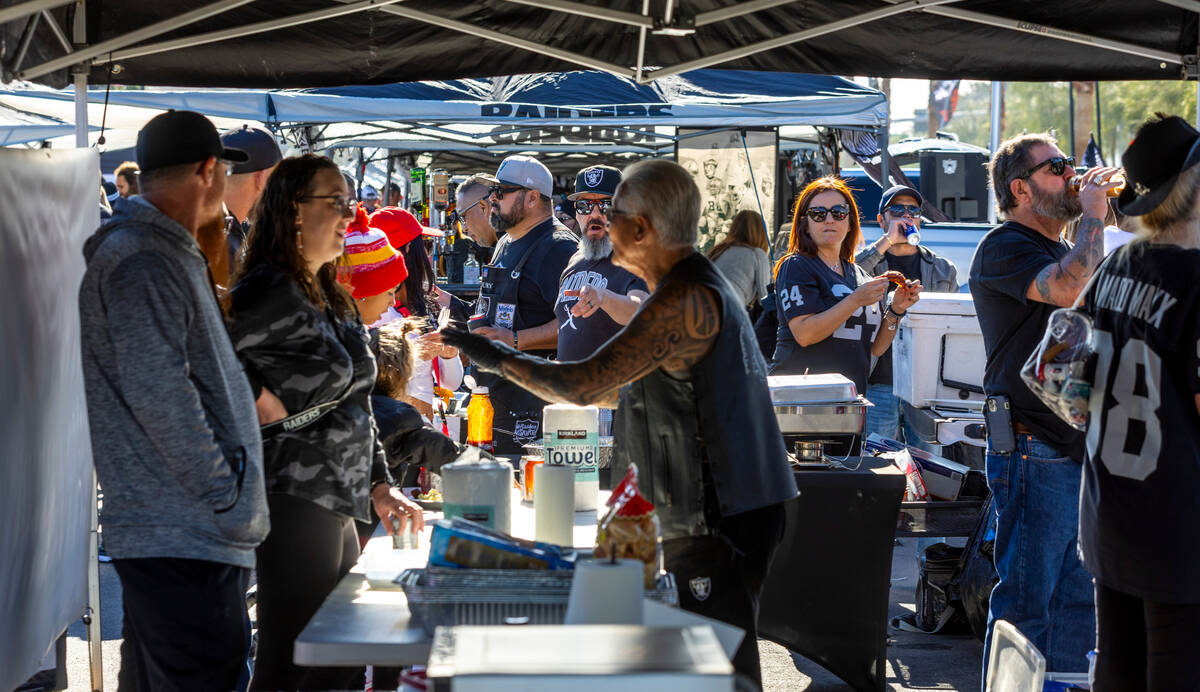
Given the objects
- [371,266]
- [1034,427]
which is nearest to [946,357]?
[1034,427]

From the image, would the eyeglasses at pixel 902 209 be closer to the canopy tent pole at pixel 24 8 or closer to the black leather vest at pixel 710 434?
the black leather vest at pixel 710 434

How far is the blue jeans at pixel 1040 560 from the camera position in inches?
161

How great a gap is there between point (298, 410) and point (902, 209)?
17.1ft

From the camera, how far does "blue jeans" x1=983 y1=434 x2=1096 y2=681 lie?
4078mm

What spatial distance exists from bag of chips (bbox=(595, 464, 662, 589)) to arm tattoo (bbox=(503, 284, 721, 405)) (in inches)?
25.2

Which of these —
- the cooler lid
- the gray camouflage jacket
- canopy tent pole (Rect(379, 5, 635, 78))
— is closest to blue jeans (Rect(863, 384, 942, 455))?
the cooler lid

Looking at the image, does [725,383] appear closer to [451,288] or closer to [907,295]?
[907,295]

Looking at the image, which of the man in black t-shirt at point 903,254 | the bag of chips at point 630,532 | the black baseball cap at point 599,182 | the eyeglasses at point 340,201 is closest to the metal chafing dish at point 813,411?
the black baseball cap at point 599,182

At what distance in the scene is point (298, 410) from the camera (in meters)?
2.88

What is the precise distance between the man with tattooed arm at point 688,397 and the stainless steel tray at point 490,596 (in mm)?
755

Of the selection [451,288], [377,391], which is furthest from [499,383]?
[451,288]

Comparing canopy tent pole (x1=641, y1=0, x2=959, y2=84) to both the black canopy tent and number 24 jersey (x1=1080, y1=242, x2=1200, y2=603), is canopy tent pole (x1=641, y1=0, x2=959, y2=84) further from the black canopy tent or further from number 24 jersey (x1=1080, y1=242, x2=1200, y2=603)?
number 24 jersey (x1=1080, y1=242, x2=1200, y2=603)

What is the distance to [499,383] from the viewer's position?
5562 millimetres

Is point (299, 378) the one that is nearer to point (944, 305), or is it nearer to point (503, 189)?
point (503, 189)
